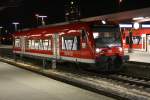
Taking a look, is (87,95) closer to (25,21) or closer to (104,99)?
(104,99)

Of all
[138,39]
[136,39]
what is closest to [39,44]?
[138,39]

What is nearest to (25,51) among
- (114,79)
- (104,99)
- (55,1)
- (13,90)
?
(114,79)

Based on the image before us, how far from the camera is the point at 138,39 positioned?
39.8 meters

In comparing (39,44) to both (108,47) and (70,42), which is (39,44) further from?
(108,47)

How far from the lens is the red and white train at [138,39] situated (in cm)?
3767

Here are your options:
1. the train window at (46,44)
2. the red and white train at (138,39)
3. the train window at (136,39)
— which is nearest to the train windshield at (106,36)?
the train window at (46,44)

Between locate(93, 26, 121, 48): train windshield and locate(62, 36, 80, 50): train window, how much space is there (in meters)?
1.33

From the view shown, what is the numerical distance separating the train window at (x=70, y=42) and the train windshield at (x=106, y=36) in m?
1.33

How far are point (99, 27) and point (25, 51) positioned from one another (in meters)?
14.4

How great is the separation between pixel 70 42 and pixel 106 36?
2.62 meters

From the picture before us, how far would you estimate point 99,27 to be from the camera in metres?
19.5

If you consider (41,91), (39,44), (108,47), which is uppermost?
(39,44)

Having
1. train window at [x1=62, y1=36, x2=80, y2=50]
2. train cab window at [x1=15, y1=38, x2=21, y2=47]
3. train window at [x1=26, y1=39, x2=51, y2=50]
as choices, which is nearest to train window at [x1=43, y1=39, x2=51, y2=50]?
train window at [x1=26, y1=39, x2=51, y2=50]

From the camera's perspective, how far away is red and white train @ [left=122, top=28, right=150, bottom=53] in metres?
37.7
